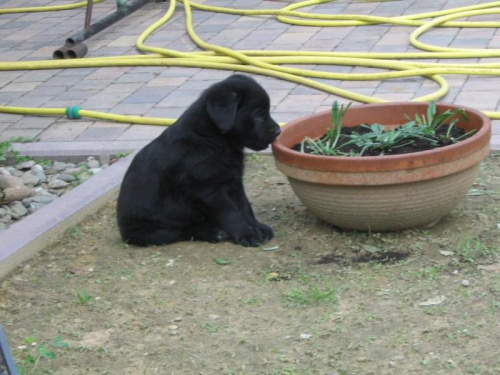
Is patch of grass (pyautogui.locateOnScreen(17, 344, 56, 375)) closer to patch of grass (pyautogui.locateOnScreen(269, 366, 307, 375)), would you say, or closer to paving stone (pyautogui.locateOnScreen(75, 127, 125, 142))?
patch of grass (pyautogui.locateOnScreen(269, 366, 307, 375))

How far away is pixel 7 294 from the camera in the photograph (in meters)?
4.49

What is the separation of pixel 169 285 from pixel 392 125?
154 centimetres

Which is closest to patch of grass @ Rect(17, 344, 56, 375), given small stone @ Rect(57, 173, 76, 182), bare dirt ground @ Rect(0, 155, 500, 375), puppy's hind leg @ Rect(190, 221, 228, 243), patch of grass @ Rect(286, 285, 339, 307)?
bare dirt ground @ Rect(0, 155, 500, 375)

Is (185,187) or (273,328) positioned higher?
(185,187)

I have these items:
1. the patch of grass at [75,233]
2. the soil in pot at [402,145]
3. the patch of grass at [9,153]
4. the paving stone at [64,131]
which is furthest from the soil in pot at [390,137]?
the paving stone at [64,131]

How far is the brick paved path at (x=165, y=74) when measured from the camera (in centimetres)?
680

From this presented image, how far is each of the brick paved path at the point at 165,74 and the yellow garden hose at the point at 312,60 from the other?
0.06m

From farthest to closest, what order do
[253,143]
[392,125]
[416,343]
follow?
1. [392,125]
2. [253,143]
3. [416,343]

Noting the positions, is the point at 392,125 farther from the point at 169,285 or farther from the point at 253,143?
the point at 169,285

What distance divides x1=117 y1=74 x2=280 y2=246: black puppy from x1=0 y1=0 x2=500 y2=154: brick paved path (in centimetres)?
165

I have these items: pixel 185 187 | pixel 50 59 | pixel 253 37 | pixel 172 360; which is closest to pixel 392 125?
pixel 185 187

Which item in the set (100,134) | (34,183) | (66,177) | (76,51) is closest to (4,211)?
(34,183)

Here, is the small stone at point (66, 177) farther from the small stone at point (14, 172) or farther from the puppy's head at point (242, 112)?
the puppy's head at point (242, 112)

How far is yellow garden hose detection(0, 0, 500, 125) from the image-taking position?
23.1 ft
